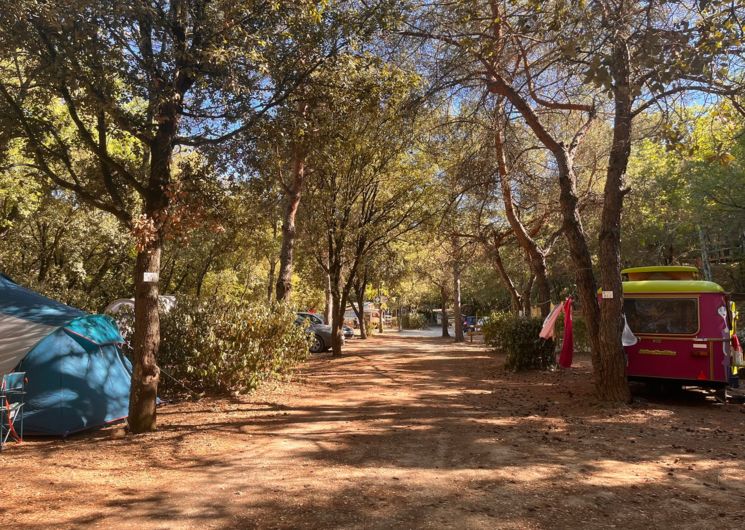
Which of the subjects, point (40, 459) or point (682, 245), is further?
point (682, 245)

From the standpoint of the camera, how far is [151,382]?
21.9 feet

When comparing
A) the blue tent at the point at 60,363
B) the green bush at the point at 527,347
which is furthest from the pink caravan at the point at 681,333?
the blue tent at the point at 60,363

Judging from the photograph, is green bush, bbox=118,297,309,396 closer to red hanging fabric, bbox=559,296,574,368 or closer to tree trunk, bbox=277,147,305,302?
tree trunk, bbox=277,147,305,302

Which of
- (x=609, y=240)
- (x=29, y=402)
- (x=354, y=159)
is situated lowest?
(x=29, y=402)

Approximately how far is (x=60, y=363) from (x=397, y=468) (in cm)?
461

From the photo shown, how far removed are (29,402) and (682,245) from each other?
24.2 metres

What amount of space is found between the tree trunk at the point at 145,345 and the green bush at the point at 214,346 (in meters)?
2.05

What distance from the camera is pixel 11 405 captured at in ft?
19.9

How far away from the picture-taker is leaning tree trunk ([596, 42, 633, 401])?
27.5 feet

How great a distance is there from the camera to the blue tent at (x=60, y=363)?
6531 millimetres

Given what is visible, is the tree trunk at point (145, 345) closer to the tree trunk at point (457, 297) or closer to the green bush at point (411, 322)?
the tree trunk at point (457, 297)

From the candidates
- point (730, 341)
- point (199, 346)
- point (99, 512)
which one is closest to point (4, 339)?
point (199, 346)

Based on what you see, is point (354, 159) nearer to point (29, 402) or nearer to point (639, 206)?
point (639, 206)

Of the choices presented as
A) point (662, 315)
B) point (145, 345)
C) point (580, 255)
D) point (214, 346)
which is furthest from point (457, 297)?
point (145, 345)
